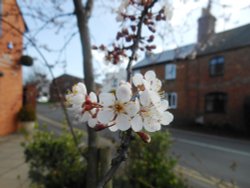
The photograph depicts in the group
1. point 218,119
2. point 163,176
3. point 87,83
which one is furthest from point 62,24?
point 218,119

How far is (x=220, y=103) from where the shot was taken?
826 inches

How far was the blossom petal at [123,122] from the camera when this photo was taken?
112cm

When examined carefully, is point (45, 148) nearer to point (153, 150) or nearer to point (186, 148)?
point (153, 150)

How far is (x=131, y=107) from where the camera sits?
3.62 ft

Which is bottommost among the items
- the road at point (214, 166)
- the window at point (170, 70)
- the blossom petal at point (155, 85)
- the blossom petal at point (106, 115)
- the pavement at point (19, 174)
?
the road at point (214, 166)

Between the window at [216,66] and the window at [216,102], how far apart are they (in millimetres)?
1559

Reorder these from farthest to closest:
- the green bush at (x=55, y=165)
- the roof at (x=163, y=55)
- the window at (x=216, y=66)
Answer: the window at (x=216, y=66), the green bush at (x=55, y=165), the roof at (x=163, y=55)

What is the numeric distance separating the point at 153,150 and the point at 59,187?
157 centimetres

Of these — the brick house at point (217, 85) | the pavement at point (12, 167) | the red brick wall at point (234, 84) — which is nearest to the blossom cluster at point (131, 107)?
the pavement at point (12, 167)

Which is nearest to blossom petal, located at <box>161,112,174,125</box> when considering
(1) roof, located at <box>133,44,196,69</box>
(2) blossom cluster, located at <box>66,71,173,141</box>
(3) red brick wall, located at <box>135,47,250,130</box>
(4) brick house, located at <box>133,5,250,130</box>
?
(2) blossom cluster, located at <box>66,71,173,141</box>

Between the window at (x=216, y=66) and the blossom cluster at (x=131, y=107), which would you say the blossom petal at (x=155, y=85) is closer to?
the blossom cluster at (x=131, y=107)

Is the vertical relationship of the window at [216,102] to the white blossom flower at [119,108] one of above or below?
below

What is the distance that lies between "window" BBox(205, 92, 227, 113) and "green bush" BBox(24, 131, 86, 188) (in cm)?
1770

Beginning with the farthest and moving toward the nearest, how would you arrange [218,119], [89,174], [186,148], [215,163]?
[218,119], [186,148], [215,163], [89,174]
